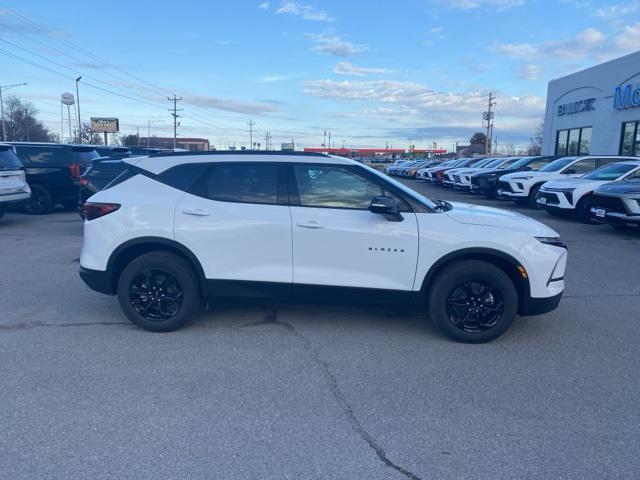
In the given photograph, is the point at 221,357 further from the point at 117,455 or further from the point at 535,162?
the point at 535,162

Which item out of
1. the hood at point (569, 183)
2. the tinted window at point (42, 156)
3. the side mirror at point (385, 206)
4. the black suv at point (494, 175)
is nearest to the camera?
the side mirror at point (385, 206)

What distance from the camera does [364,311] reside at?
5.65 meters

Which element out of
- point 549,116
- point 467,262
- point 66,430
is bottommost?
point 66,430

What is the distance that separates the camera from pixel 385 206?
4.50 metres

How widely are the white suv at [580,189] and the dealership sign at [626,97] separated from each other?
574 inches

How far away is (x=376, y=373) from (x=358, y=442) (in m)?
1.00

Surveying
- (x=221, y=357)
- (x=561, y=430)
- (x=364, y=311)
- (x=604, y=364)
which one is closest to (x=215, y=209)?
(x=221, y=357)

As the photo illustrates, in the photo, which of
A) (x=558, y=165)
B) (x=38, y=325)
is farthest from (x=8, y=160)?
(x=558, y=165)

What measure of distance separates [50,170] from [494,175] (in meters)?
14.4

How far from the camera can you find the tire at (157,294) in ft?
16.0

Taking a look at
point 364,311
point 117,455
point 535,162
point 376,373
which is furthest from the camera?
point 535,162

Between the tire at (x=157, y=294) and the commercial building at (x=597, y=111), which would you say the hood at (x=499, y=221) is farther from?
the commercial building at (x=597, y=111)

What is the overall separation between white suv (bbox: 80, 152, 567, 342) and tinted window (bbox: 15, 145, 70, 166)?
30.9 ft

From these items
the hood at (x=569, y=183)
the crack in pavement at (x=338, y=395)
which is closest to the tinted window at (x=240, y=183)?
the crack in pavement at (x=338, y=395)
